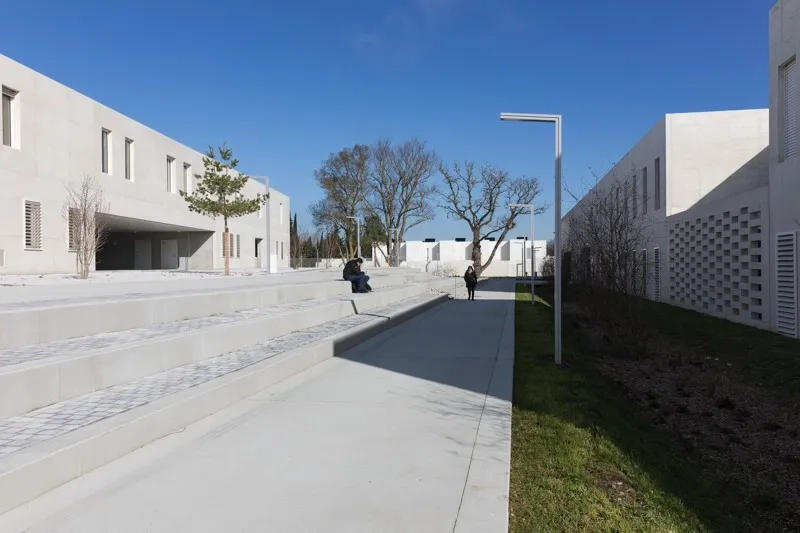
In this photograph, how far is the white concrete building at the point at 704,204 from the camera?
15.2 meters

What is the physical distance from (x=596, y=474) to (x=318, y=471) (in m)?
2.02

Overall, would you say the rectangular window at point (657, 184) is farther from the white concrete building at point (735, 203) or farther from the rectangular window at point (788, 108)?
the rectangular window at point (788, 108)

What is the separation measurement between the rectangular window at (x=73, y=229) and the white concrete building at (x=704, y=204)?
710 inches

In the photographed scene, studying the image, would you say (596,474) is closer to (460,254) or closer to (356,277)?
(356,277)

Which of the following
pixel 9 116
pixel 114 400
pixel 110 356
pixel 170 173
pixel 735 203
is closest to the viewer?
pixel 114 400

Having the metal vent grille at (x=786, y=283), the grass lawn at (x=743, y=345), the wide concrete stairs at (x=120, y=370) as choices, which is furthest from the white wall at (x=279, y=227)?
the metal vent grille at (x=786, y=283)

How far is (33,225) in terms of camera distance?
20.6 m

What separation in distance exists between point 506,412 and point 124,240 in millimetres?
37885

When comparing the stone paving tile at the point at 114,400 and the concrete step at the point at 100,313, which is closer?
the stone paving tile at the point at 114,400

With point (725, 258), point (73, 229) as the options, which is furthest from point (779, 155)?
point (73, 229)

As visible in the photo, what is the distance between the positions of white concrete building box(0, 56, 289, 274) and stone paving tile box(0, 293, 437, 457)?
16139 mm

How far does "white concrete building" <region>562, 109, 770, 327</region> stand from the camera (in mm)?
15195

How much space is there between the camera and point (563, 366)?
8.73 meters

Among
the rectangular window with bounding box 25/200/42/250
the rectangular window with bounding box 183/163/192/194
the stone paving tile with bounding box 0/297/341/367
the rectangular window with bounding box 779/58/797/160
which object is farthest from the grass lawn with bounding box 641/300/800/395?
the rectangular window with bounding box 183/163/192/194
